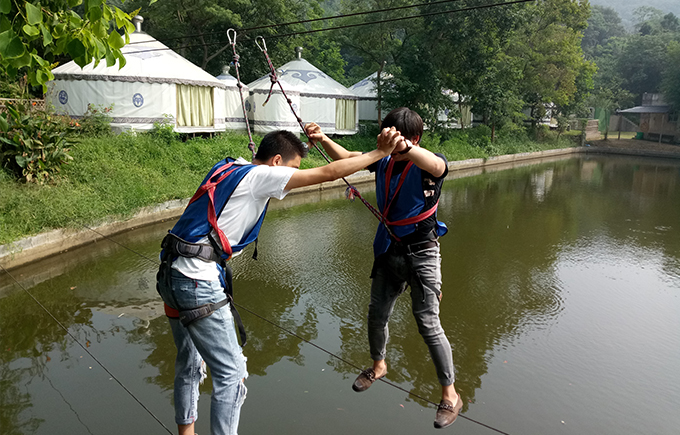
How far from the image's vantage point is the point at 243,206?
2.71 meters

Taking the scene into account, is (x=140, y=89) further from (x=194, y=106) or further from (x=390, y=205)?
(x=390, y=205)

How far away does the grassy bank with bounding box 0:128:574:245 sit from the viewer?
331 inches

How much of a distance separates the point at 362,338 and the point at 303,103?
53.7 feet

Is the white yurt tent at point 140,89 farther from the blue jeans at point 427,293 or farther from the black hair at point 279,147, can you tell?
the blue jeans at point 427,293

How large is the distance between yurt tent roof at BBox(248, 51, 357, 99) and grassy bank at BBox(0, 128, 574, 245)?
337 centimetres

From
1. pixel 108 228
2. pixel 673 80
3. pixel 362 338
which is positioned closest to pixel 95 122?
pixel 108 228

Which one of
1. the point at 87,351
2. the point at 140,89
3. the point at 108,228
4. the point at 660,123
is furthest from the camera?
the point at 660,123

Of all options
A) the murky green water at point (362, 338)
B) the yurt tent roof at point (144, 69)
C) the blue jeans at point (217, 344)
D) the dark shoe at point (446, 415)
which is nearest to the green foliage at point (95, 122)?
the yurt tent roof at point (144, 69)

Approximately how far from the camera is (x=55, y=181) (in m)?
9.77

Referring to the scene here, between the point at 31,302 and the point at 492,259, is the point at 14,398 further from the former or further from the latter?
the point at 492,259

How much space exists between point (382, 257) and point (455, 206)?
10.6m

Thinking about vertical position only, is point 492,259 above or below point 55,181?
below

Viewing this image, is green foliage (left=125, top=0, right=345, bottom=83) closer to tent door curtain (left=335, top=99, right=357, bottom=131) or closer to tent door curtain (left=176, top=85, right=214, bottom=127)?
tent door curtain (left=176, top=85, right=214, bottom=127)

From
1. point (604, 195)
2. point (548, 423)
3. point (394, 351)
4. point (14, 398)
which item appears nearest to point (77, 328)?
point (14, 398)
